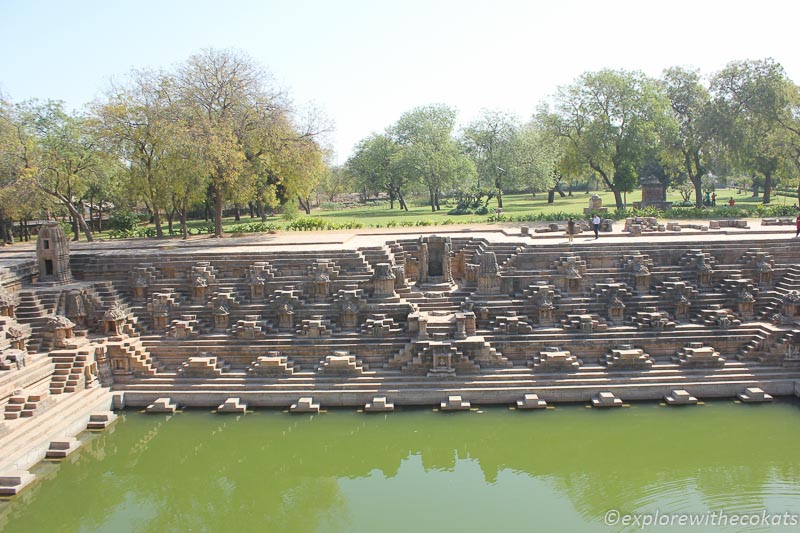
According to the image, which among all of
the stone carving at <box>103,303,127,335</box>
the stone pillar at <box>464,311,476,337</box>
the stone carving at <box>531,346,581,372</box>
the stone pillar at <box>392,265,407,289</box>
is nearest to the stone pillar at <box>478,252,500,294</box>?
the stone pillar at <box>464,311,476,337</box>

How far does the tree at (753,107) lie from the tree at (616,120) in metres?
2.85

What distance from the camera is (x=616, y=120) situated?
31.6 m

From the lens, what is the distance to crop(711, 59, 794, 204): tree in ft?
96.8

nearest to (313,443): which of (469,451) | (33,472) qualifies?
(469,451)

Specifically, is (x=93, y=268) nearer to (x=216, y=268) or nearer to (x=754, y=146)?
(x=216, y=268)

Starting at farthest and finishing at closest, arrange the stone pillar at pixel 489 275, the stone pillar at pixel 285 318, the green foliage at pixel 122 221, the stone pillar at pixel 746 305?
the green foliage at pixel 122 221, the stone pillar at pixel 489 275, the stone pillar at pixel 285 318, the stone pillar at pixel 746 305

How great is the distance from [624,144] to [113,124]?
23521 millimetres

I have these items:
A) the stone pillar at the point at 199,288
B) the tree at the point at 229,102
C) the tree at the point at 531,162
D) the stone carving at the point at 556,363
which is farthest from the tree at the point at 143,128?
the tree at the point at 531,162

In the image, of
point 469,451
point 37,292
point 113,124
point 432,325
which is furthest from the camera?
point 113,124

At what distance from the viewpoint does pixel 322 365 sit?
15.9 metres

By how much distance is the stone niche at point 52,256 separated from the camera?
60.1ft

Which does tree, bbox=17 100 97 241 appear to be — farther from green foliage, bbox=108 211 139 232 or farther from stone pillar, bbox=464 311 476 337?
stone pillar, bbox=464 311 476 337

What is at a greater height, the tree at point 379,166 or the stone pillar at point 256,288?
the tree at point 379,166

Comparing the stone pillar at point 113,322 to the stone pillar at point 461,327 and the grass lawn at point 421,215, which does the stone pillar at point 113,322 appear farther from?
the grass lawn at point 421,215
